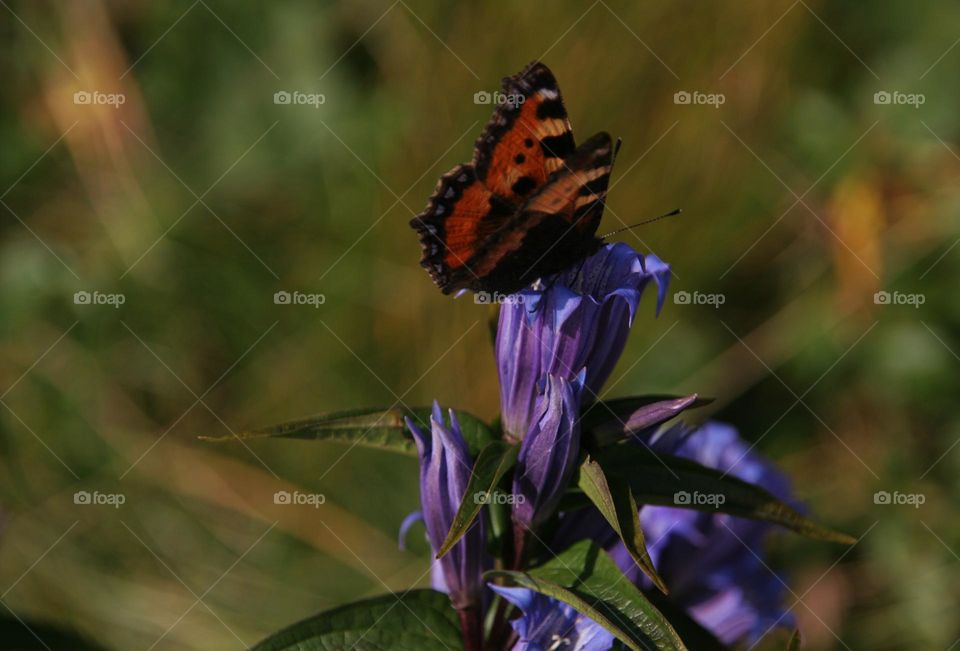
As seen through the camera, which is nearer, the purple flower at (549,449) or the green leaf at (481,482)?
the green leaf at (481,482)

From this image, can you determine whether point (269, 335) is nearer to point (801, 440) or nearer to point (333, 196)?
point (333, 196)

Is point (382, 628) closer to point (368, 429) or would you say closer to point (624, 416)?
point (368, 429)

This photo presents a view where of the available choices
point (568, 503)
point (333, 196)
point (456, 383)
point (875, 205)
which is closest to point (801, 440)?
point (875, 205)

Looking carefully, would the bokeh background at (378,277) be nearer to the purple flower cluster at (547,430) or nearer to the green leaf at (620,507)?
the purple flower cluster at (547,430)

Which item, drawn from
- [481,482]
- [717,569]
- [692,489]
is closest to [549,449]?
[481,482]

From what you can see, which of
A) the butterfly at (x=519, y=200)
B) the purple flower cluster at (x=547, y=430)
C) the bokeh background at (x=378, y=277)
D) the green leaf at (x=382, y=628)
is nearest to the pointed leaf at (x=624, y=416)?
the purple flower cluster at (x=547, y=430)

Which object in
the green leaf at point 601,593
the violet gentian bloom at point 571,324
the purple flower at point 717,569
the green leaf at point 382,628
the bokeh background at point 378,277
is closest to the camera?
the green leaf at point 601,593

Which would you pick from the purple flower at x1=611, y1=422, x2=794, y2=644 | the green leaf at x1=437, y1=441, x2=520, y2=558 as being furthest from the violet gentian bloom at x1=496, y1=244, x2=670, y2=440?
the purple flower at x1=611, y1=422, x2=794, y2=644
